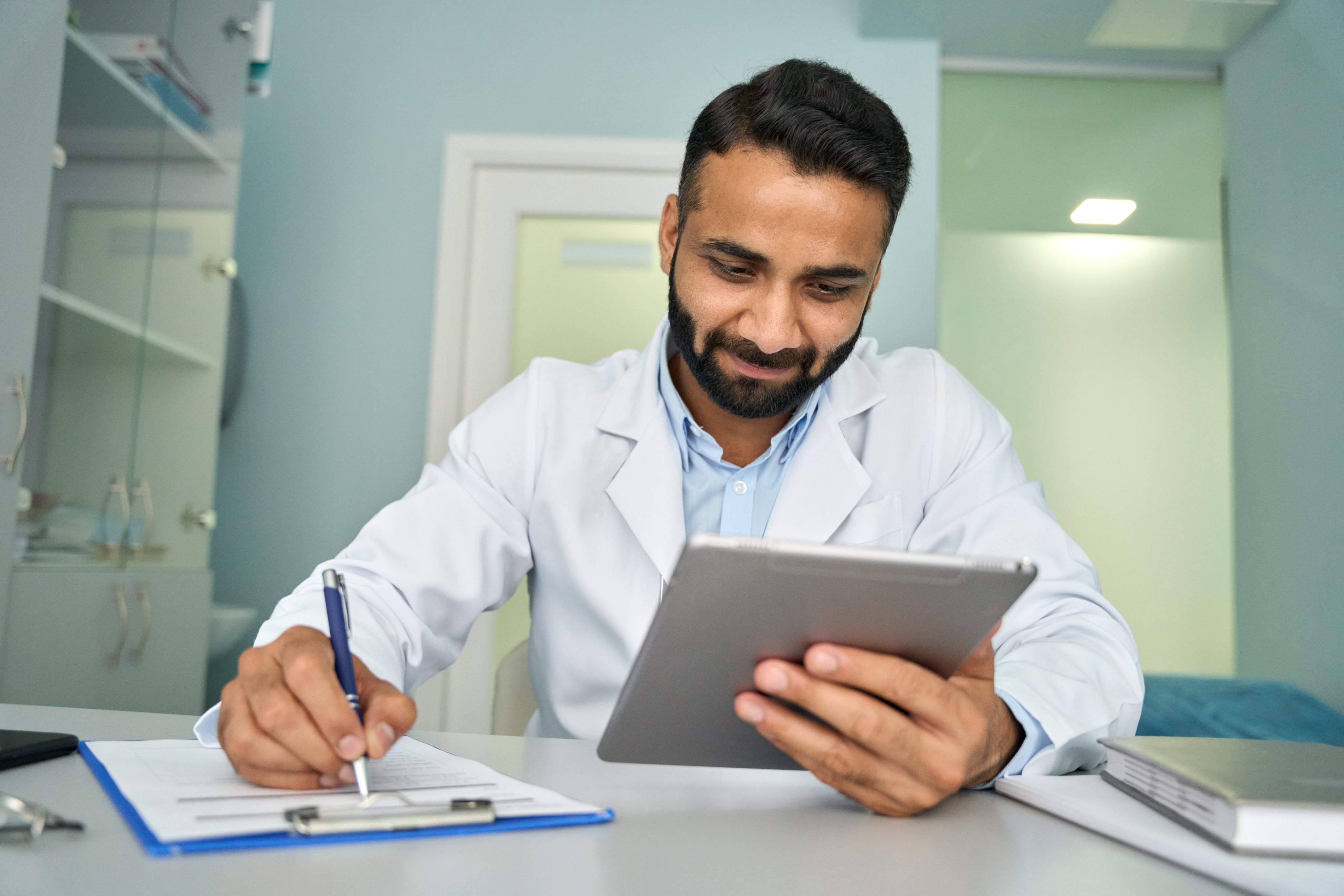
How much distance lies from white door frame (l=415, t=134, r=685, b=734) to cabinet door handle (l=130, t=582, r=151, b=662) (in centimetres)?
87

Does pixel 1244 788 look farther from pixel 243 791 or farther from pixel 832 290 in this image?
pixel 832 290

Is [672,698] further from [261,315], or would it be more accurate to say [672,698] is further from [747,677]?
[261,315]

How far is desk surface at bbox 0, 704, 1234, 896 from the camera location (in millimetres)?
465

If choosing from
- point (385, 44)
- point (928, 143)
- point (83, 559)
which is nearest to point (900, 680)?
point (83, 559)

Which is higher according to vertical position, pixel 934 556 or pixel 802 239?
pixel 802 239

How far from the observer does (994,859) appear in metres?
0.57

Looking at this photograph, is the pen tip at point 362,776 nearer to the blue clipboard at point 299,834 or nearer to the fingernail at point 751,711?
the blue clipboard at point 299,834

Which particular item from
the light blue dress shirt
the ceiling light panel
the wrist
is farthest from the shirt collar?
the ceiling light panel

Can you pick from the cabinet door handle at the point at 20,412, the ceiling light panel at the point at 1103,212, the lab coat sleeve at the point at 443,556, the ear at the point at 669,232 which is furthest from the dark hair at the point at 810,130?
the ceiling light panel at the point at 1103,212

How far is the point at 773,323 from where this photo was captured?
1196mm

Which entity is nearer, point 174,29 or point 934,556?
point 934,556

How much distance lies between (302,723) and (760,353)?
77 cm

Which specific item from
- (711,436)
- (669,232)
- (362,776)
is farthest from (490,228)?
(362,776)

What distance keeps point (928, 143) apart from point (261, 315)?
2231mm
